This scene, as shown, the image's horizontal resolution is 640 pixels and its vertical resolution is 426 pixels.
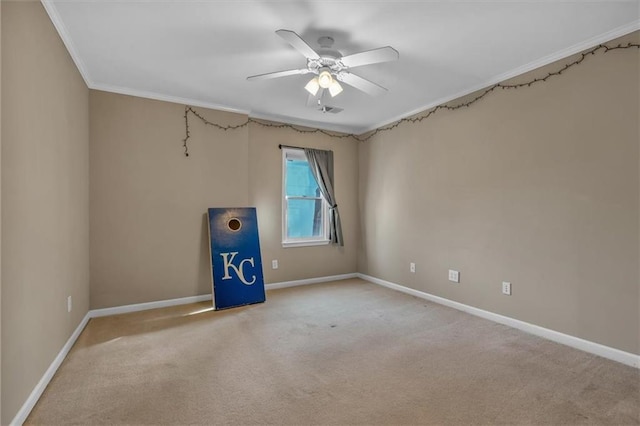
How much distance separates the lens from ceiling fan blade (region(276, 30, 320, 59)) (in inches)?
80.9

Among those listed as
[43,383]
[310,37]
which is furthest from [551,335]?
[43,383]

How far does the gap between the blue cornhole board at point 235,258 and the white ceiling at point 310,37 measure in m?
1.53

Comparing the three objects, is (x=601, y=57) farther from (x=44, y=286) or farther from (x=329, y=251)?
(x=44, y=286)

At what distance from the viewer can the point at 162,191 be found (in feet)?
12.5

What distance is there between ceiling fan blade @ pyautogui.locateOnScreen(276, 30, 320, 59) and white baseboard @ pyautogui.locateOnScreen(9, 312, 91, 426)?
2602 mm

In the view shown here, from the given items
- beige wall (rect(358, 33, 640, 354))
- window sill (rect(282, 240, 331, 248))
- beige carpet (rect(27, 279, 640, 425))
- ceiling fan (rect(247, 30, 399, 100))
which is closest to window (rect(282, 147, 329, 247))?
window sill (rect(282, 240, 331, 248))

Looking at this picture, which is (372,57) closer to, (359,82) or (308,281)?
(359,82)

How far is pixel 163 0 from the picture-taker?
2.08m

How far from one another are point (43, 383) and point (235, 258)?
2.15 meters

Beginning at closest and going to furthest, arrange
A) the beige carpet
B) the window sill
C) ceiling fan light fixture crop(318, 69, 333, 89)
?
the beige carpet, ceiling fan light fixture crop(318, 69, 333, 89), the window sill

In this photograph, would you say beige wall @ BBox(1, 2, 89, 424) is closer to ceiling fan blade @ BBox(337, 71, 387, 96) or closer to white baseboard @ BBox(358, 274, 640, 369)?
ceiling fan blade @ BBox(337, 71, 387, 96)

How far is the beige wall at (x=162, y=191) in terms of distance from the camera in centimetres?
351

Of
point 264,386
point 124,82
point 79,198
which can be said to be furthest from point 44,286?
point 124,82

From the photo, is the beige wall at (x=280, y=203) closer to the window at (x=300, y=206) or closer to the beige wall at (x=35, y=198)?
the window at (x=300, y=206)
